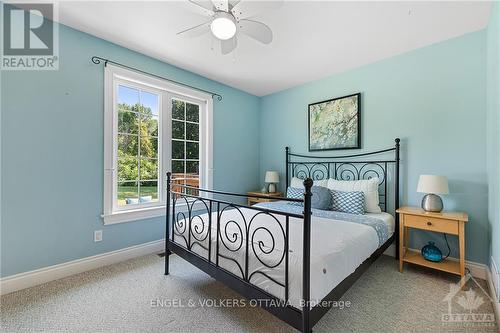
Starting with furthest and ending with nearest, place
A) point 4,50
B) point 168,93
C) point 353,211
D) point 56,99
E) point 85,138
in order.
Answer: point 168,93 < point 353,211 < point 85,138 < point 56,99 < point 4,50

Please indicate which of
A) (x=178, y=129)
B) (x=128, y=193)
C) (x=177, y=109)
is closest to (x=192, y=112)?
(x=177, y=109)

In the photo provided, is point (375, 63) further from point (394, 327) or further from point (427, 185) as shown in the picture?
point (394, 327)

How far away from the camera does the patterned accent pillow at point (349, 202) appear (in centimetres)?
263

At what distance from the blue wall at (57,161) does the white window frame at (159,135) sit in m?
0.08

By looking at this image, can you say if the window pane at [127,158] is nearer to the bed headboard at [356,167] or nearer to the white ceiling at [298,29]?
the white ceiling at [298,29]

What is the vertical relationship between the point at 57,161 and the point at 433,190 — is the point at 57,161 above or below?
above

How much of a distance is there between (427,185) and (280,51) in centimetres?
226

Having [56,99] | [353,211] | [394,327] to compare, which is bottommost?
[394,327]

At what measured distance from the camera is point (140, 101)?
2961 millimetres

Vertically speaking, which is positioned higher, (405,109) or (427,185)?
(405,109)

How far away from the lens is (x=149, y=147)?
303cm

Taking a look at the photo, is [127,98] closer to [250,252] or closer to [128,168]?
[128,168]

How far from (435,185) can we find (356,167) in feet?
3.46

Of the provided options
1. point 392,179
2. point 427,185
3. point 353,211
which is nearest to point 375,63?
point 392,179
